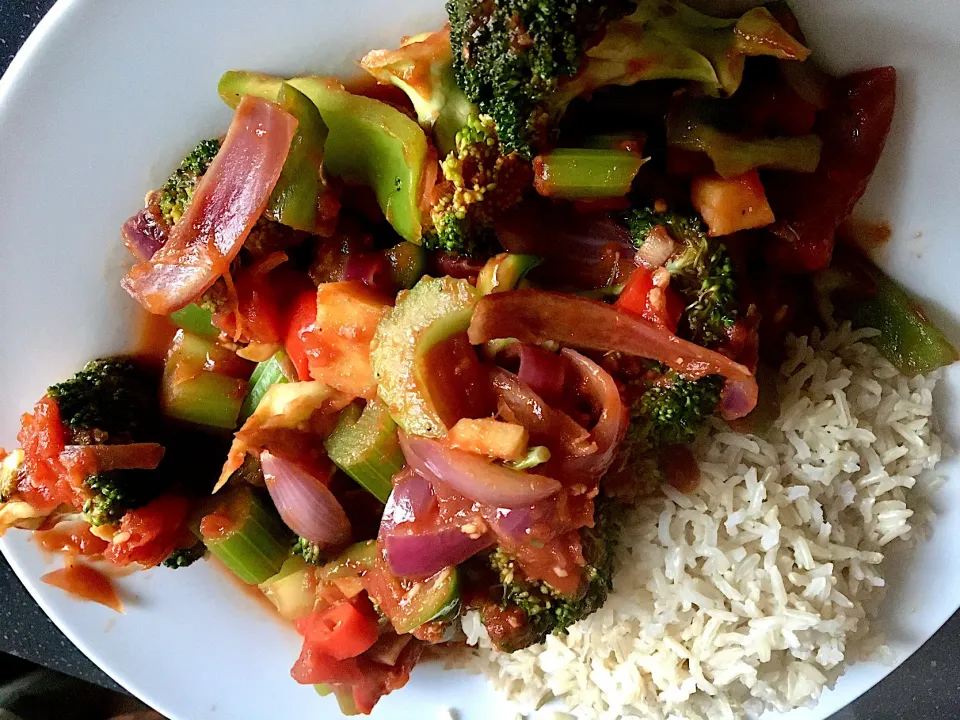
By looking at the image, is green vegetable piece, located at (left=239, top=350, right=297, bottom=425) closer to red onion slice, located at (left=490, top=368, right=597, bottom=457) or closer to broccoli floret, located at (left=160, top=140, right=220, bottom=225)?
broccoli floret, located at (left=160, top=140, right=220, bottom=225)

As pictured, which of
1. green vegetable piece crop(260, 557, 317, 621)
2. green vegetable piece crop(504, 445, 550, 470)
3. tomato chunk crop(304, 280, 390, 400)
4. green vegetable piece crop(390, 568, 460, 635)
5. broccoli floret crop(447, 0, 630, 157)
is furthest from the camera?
green vegetable piece crop(260, 557, 317, 621)

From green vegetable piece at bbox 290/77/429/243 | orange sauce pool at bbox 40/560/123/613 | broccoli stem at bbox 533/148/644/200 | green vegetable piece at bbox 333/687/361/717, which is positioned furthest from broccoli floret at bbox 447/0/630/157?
orange sauce pool at bbox 40/560/123/613

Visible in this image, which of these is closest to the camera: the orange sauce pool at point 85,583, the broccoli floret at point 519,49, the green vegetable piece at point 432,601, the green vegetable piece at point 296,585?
the broccoli floret at point 519,49

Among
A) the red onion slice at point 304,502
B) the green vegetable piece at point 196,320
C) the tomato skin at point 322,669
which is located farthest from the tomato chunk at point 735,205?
the tomato skin at point 322,669

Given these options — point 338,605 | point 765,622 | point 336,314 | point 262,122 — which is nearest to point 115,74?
point 262,122

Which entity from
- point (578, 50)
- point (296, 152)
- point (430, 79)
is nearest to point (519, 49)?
point (578, 50)

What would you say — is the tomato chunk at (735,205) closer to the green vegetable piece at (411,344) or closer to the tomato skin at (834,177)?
the tomato skin at (834,177)
